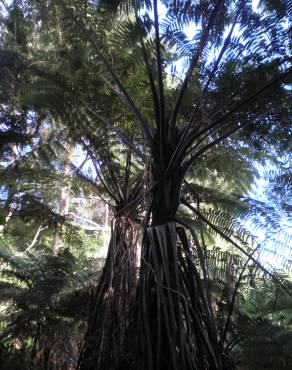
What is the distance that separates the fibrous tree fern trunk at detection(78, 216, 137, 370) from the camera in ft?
4.76

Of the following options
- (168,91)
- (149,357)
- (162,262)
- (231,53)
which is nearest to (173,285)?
(162,262)

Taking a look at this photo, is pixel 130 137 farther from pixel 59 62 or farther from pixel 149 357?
pixel 149 357

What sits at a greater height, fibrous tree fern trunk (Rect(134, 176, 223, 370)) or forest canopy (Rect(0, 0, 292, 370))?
forest canopy (Rect(0, 0, 292, 370))

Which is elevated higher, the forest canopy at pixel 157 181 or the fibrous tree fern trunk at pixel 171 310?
the forest canopy at pixel 157 181

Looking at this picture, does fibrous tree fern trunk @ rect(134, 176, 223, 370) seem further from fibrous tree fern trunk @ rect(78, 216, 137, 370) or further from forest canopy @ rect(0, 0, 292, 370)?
fibrous tree fern trunk @ rect(78, 216, 137, 370)

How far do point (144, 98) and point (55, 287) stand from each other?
5.12 feet

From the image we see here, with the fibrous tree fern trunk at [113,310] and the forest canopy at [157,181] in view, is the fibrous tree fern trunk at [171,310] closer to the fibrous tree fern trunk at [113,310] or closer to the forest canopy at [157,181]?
the forest canopy at [157,181]

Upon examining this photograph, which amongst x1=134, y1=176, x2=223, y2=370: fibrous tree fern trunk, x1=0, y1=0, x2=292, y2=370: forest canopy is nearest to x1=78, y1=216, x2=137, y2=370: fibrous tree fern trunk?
x1=0, y1=0, x2=292, y2=370: forest canopy

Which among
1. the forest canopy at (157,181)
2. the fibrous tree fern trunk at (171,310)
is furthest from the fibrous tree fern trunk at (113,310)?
the fibrous tree fern trunk at (171,310)

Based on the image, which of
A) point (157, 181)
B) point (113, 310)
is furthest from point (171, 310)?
point (157, 181)

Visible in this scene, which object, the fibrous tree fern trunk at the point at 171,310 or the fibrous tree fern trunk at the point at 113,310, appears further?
the fibrous tree fern trunk at the point at 113,310

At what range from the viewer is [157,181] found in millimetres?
1752

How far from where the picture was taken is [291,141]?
2.69 meters

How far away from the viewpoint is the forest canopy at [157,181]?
4.96 feet
